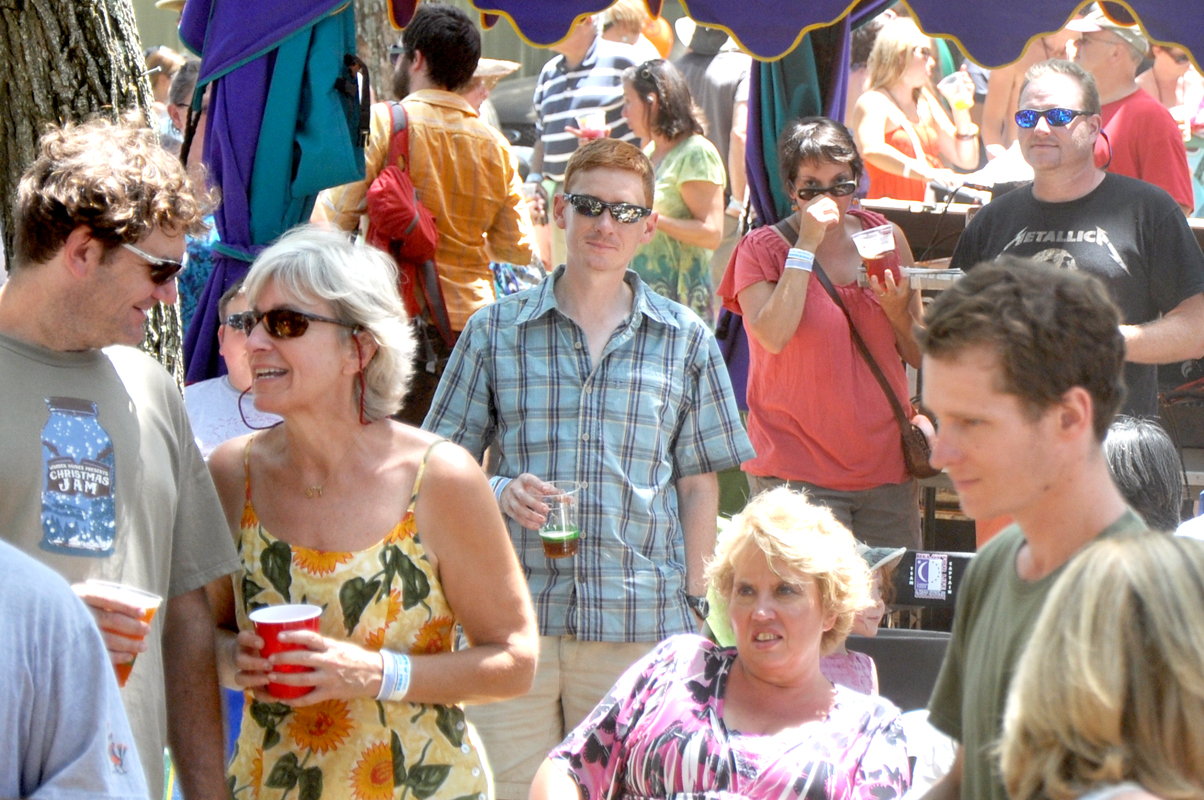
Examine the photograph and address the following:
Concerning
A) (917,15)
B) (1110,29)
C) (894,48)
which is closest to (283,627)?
(917,15)

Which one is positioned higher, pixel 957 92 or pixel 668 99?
pixel 957 92

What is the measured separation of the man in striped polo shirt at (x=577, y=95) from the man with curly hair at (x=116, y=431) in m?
5.30

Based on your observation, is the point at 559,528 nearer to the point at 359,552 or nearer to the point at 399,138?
the point at 359,552

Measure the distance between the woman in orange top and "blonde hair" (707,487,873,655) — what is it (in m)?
4.33

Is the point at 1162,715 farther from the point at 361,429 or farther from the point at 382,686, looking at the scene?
the point at 361,429

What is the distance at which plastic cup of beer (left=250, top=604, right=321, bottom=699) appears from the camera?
2.33 metres

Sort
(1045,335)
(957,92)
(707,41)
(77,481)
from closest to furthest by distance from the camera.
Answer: (1045,335)
(77,481)
(707,41)
(957,92)

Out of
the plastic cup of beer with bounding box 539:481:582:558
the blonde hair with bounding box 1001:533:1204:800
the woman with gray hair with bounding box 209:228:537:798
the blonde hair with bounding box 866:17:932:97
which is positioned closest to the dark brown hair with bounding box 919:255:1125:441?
the blonde hair with bounding box 1001:533:1204:800

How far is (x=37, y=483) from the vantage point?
7.20ft

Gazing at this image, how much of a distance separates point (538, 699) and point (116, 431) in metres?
1.58

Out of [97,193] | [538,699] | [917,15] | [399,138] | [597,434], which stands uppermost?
[917,15]

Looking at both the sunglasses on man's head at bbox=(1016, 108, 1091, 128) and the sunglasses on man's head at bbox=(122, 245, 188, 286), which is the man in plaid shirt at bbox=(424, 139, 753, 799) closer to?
the sunglasses on man's head at bbox=(122, 245, 188, 286)

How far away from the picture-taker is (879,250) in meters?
4.41

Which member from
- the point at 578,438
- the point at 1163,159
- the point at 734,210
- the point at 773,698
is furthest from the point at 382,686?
the point at 734,210
